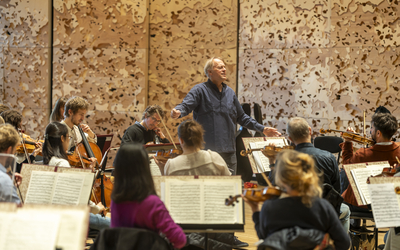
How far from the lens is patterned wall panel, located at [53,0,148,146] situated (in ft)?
20.1

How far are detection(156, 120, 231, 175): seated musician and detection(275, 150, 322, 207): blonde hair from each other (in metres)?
0.89

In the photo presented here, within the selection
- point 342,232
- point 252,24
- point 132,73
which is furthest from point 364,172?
point 132,73

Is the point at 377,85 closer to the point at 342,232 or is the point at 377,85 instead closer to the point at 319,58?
the point at 319,58

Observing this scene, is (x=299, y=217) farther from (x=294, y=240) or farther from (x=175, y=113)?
(x=175, y=113)

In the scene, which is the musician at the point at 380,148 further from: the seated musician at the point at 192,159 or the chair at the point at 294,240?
the chair at the point at 294,240

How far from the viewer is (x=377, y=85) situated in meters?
5.45

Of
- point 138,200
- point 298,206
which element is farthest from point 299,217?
point 138,200

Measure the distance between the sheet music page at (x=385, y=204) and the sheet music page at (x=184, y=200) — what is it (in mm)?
997

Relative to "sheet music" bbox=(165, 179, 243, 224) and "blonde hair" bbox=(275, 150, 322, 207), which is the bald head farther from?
"blonde hair" bbox=(275, 150, 322, 207)

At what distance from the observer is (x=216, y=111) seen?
3.81m

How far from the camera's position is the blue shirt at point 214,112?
12.3 feet

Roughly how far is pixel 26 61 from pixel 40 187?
4.50 meters

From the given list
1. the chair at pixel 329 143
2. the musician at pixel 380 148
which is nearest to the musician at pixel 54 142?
the musician at pixel 380 148

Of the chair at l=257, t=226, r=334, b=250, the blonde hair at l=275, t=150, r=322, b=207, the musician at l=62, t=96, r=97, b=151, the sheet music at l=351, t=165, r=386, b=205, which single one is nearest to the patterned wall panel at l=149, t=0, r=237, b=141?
the musician at l=62, t=96, r=97, b=151
